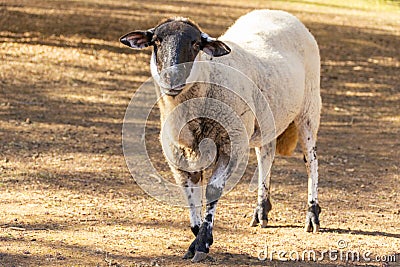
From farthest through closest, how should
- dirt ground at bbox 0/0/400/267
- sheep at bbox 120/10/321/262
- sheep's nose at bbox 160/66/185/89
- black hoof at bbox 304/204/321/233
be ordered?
black hoof at bbox 304/204/321/233
dirt ground at bbox 0/0/400/267
sheep at bbox 120/10/321/262
sheep's nose at bbox 160/66/185/89

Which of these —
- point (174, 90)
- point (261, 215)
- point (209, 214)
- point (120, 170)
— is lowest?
point (120, 170)

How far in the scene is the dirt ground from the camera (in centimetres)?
692

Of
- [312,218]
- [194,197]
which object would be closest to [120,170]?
[312,218]

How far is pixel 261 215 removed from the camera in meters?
7.79

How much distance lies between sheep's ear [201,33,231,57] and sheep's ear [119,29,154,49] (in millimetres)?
412

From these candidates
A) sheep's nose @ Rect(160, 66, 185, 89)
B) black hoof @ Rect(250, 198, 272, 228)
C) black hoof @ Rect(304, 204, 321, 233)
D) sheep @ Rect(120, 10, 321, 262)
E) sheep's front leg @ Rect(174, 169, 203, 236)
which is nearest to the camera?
sheep's nose @ Rect(160, 66, 185, 89)

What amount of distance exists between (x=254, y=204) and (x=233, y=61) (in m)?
2.07

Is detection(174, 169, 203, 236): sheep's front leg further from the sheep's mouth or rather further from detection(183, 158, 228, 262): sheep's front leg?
the sheep's mouth

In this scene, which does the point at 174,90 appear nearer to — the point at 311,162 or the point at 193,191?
the point at 193,191

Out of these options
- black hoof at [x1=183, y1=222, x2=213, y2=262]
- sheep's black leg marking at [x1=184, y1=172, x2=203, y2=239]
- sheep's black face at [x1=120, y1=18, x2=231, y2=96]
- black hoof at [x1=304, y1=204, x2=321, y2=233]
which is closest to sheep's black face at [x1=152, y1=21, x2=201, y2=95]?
sheep's black face at [x1=120, y1=18, x2=231, y2=96]

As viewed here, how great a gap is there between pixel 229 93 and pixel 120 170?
3.22m

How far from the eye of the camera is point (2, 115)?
11.9 meters

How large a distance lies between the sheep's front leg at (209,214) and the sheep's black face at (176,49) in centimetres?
76

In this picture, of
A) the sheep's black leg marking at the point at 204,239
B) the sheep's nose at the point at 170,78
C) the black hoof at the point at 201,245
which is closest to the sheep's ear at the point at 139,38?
the sheep's nose at the point at 170,78
